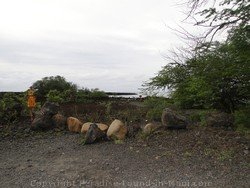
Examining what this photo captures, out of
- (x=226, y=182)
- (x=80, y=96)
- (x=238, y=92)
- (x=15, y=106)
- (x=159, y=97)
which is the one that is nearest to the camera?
(x=226, y=182)

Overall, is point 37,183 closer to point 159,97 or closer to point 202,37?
point 202,37

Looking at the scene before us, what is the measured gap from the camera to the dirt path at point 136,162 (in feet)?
19.0

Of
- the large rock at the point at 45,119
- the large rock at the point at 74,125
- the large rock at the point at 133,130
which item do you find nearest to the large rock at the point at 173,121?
the large rock at the point at 133,130

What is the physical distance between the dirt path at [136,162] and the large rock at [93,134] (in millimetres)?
211

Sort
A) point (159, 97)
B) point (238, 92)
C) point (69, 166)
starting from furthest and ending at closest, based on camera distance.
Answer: point (159, 97)
point (238, 92)
point (69, 166)

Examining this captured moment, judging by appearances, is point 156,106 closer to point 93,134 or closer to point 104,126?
point 104,126

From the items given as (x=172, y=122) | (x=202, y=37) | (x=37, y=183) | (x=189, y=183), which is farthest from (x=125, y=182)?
(x=202, y=37)

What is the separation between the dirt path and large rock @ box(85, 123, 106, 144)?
8.3 inches

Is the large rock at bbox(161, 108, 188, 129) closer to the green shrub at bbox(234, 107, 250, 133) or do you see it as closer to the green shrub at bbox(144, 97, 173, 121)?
the green shrub at bbox(234, 107, 250, 133)

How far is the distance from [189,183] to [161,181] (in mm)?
442

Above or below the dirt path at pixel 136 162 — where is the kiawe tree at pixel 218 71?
above

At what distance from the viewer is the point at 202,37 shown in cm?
807

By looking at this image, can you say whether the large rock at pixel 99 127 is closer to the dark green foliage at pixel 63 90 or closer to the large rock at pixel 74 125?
the large rock at pixel 74 125

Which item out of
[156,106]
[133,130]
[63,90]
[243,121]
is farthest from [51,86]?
[243,121]
